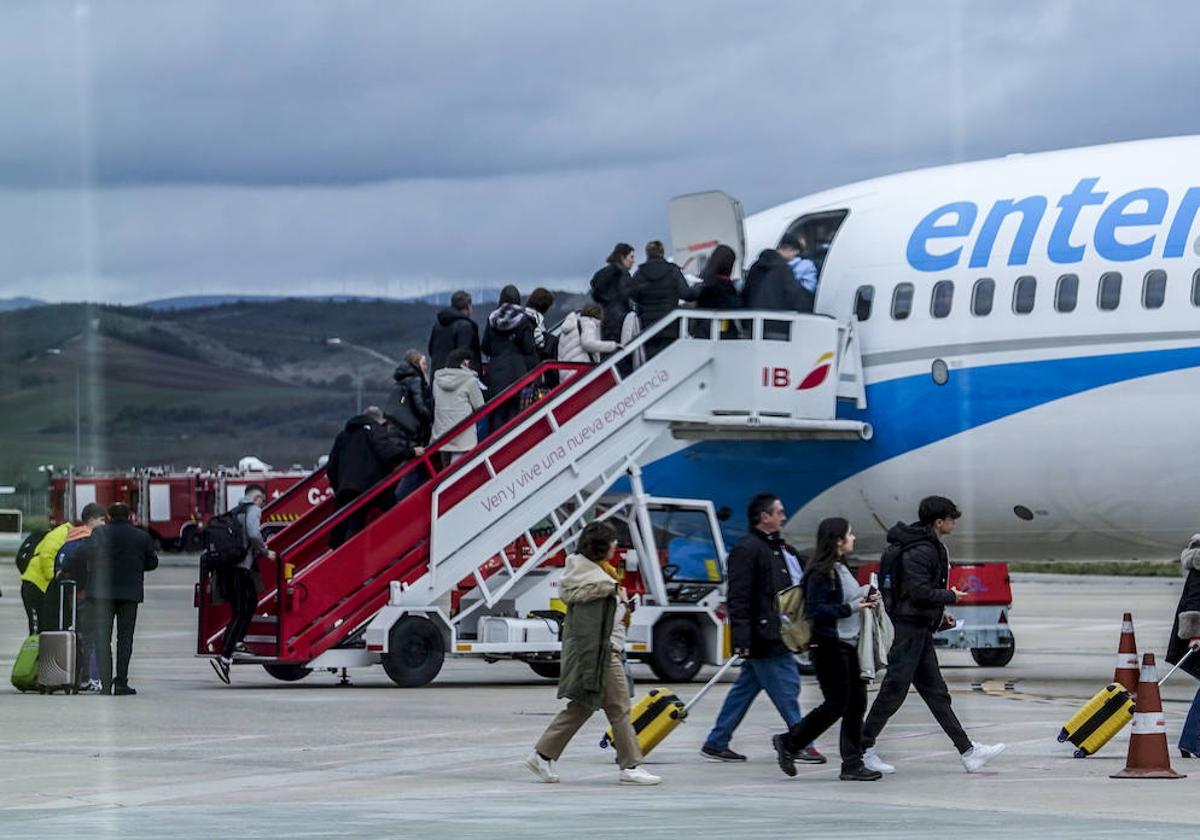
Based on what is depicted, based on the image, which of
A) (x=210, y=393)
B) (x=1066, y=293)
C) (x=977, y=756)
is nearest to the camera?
(x=977, y=756)

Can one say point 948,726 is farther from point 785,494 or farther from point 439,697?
point 785,494

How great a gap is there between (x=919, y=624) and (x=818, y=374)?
338 inches

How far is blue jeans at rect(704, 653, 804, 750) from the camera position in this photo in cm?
1602

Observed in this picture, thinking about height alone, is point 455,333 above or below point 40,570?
above

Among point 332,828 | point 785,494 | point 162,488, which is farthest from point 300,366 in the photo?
point 332,828

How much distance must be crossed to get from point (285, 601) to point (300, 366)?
17405 cm

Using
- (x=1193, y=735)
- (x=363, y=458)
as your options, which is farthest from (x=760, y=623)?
(x=363, y=458)

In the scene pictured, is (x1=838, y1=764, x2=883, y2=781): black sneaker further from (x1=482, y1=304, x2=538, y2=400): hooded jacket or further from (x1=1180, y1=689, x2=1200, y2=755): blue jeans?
(x1=482, y1=304, x2=538, y2=400): hooded jacket

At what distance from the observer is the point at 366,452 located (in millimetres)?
23859

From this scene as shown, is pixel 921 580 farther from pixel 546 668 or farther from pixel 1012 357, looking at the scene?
pixel 546 668

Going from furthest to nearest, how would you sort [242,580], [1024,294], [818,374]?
[818,374], [1024,294], [242,580]

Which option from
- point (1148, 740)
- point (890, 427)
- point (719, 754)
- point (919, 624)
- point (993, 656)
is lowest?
point (993, 656)

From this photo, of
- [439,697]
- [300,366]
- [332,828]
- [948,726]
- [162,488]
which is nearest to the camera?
[332,828]

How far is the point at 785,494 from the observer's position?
2497 cm
